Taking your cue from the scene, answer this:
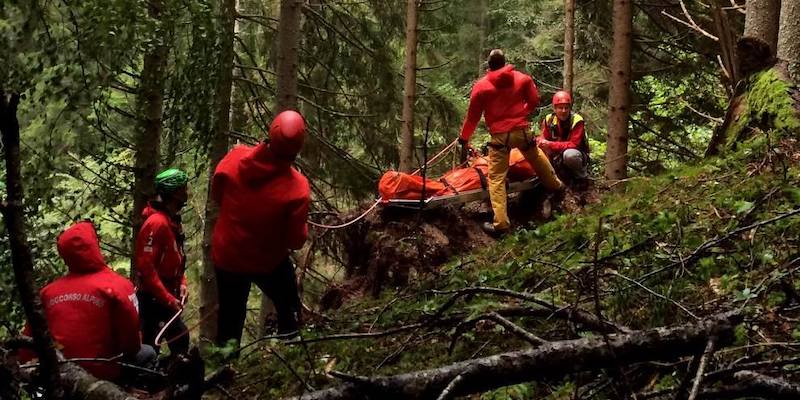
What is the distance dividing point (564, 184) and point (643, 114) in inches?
222

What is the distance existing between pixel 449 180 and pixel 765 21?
3.63 m

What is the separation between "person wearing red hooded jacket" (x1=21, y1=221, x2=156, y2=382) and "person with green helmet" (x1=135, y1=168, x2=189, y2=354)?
58 cm

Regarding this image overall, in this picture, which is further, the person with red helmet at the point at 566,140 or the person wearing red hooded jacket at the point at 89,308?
the person with red helmet at the point at 566,140

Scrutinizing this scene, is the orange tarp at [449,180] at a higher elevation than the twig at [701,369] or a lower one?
lower

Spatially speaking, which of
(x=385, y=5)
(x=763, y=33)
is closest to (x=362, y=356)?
(x=763, y=33)

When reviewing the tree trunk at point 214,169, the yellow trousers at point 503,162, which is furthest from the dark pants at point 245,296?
the yellow trousers at point 503,162

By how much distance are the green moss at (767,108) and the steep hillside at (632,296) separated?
2 cm

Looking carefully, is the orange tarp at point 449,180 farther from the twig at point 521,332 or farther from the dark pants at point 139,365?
the twig at point 521,332

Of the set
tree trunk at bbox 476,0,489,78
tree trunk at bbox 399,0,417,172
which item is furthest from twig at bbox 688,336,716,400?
tree trunk at bbox 476,0,489,78

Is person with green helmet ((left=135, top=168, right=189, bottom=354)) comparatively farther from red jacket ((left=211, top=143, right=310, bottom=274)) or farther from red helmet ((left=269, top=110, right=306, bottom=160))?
red helmet ((left=269, top=110, right=306, bottom=160))

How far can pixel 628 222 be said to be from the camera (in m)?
5.34

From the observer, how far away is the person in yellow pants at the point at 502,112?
7.27 meters

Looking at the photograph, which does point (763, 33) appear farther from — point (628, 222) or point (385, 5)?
point (385, 5)

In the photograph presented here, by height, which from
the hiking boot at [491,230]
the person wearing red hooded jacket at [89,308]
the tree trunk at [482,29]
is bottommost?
the hiking boot at [491,230]
